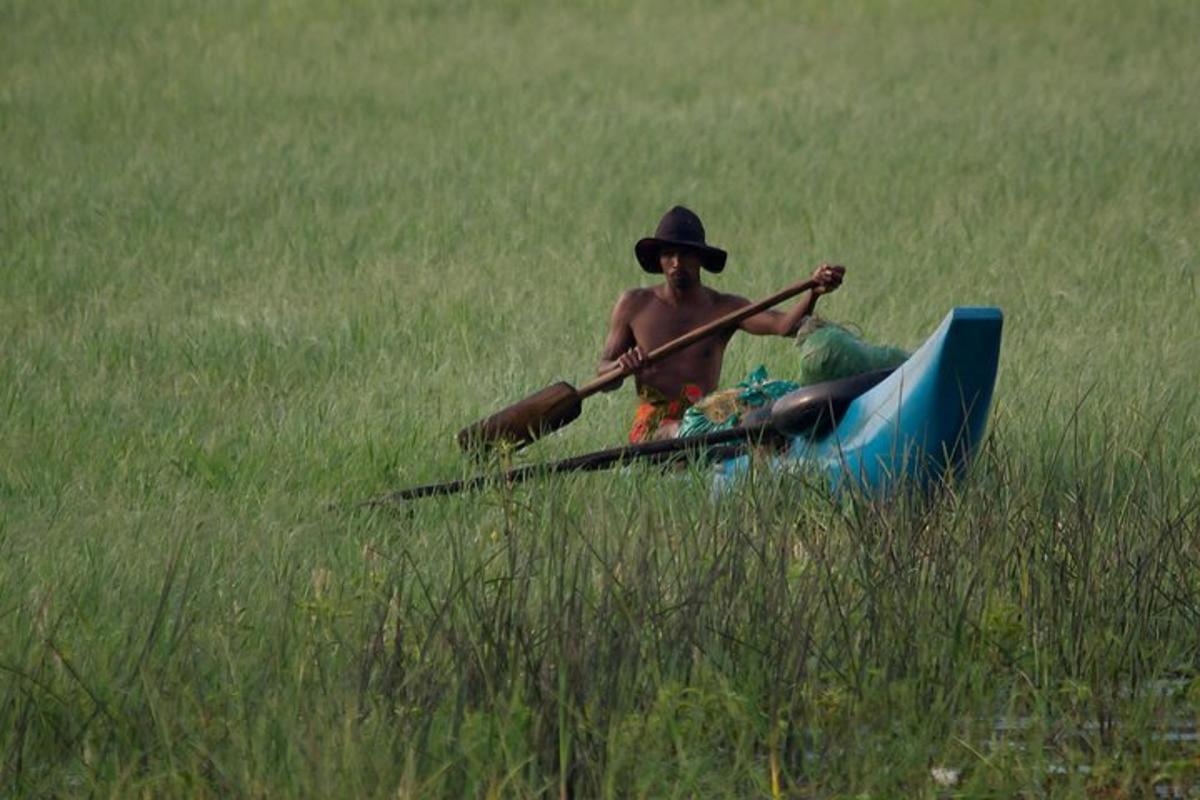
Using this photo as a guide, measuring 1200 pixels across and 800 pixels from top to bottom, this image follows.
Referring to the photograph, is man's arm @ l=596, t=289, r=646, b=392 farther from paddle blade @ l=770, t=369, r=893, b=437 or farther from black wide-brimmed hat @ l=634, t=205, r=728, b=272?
paddle blade @ l=770, t=369, r=893, b=437

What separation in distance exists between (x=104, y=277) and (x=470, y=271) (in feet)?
5.52

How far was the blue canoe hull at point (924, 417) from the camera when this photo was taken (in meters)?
5.45

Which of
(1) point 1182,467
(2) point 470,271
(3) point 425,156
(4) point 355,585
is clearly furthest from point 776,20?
(4) point 355,585

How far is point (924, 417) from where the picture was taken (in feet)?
18.2

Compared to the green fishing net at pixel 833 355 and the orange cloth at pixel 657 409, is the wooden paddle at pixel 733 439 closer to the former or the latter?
the green fishing net at pixel 833 355

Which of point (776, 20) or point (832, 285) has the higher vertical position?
point (832, 285)

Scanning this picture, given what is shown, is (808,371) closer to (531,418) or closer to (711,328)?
(711,328)

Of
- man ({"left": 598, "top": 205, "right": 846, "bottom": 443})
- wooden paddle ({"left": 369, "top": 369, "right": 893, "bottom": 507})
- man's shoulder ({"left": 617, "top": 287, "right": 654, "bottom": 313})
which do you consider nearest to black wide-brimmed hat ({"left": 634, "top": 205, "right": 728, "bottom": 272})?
man ({"left": 598, "top": 205, "right": 846, "bottom": 443})

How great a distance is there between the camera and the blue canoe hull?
5445 mm

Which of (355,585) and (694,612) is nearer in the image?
(694,612)

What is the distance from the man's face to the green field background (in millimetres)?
619

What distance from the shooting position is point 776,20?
56.7 ft

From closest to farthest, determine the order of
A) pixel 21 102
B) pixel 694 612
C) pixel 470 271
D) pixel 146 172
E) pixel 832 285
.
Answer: pixel 694 612 < pixel 832 285 < pixel 470 271 < pixel 146 172 < pixel 21 102

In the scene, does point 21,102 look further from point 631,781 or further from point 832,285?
point 631,781
